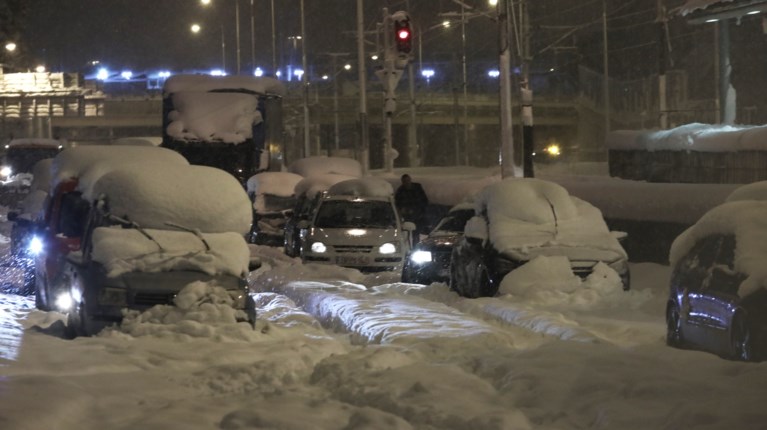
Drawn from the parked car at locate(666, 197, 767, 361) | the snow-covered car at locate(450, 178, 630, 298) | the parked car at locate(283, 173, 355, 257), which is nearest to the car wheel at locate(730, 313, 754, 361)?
the parked car at locate(666, 197, 767, 361)

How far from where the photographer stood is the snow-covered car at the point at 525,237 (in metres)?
15.9

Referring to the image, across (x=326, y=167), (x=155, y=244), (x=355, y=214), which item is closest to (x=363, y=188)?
(x=355, y=214)

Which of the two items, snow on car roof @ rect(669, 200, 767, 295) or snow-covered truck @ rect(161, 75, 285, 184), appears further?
snow-covered truck @ rect(161, 75, 285, 184)

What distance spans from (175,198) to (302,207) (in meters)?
13.8

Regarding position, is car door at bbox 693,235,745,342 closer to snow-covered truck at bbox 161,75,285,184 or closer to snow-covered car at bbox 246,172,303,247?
snow-covered car at bbox 246,172,303,247

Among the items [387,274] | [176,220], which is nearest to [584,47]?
[387,274]

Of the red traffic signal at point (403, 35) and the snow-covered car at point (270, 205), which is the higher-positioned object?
the red traffic signal at point (403, 35)

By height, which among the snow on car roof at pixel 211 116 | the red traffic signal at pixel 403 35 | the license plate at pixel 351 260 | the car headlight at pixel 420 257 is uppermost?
the red traffic signal at pixel 403 35

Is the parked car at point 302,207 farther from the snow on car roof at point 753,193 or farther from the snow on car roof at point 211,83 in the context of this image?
the snow on car roof at point 753,193

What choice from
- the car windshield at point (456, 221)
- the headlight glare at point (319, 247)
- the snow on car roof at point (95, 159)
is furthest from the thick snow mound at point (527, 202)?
the headlight glare at point (319, 247)

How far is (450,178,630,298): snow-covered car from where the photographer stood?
15922 millimetres

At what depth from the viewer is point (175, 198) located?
1271 cm

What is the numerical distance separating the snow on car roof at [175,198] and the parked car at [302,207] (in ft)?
30.6

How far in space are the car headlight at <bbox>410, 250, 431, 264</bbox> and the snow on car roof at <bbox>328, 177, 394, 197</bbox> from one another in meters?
4.59
